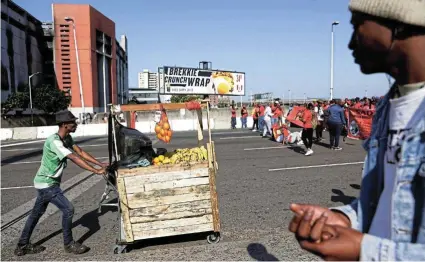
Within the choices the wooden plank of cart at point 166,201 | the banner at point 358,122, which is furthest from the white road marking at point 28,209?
the banner at point 358,122

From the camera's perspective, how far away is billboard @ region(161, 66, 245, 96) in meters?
41.0

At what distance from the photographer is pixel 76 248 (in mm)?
4504

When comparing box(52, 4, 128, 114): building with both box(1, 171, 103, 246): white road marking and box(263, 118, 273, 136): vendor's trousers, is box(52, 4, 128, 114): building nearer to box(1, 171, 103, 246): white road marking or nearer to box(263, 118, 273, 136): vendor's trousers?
box(263, 118, 273, 136): vendor's trousers

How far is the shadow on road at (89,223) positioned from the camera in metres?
5.11

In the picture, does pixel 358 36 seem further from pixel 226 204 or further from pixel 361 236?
pixel 226 204

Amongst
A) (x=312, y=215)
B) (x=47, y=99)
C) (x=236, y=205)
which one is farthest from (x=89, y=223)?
(x=47, y=99)

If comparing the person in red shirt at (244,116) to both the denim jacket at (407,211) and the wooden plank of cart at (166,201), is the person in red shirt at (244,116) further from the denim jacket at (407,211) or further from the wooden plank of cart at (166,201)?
the denim jacket at (407,211)

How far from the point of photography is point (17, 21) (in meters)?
43.0

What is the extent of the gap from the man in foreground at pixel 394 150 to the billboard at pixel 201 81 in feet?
132

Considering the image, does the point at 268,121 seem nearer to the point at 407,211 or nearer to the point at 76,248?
the point at 76,248

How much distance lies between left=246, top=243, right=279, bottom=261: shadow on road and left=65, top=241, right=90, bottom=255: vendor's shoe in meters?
2.21

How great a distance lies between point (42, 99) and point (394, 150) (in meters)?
42.1

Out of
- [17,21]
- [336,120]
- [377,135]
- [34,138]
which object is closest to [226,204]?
[377,135]

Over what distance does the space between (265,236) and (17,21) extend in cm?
4876
